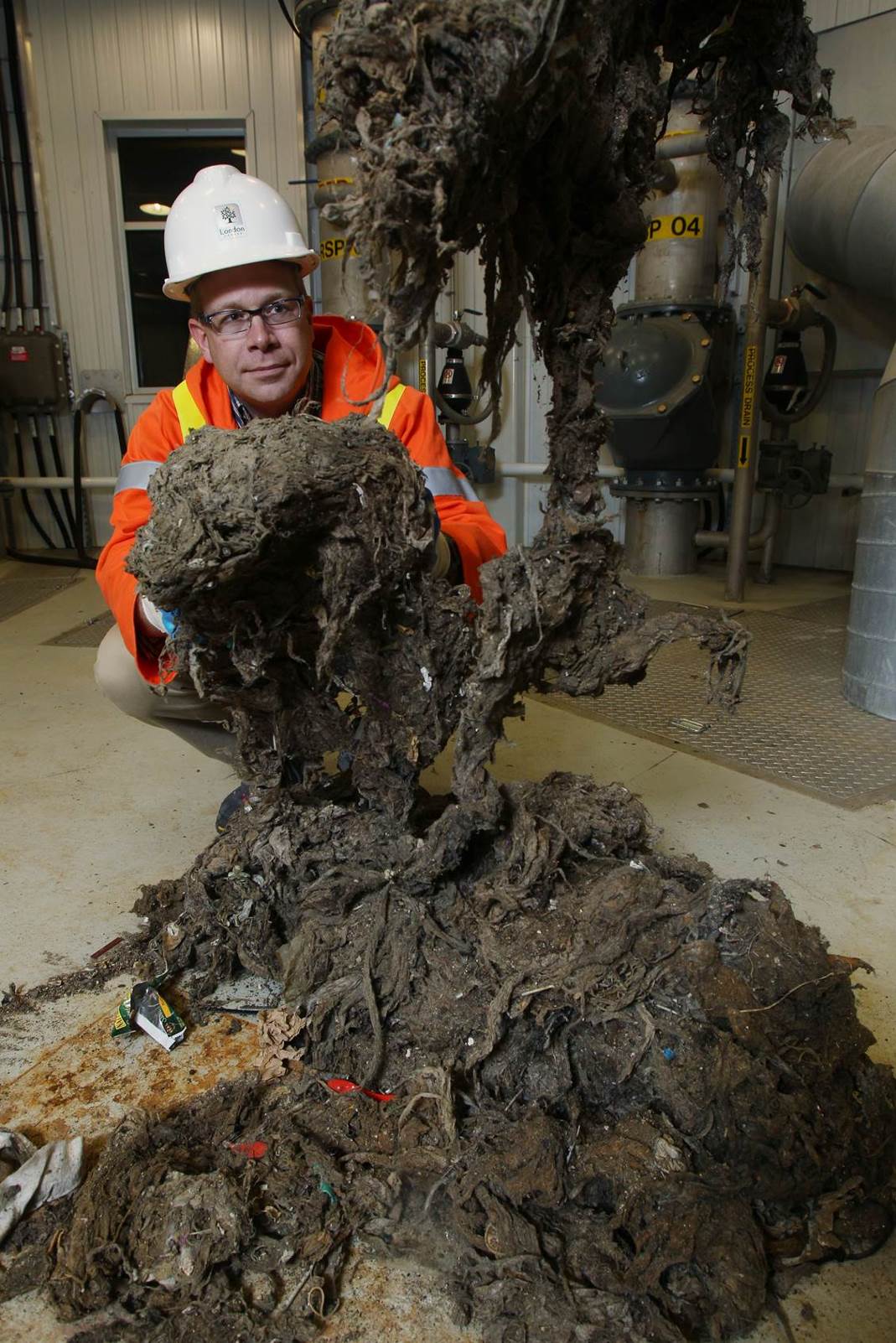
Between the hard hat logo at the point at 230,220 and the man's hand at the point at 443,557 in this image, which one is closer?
the man's hand at the point at 443,557

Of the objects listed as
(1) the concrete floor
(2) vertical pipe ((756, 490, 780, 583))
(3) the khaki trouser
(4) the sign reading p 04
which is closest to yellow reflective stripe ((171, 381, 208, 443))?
(3) the khaki trouser

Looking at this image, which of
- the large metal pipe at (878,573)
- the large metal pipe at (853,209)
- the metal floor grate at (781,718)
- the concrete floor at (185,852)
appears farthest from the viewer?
the large metal pipe at (853,209)

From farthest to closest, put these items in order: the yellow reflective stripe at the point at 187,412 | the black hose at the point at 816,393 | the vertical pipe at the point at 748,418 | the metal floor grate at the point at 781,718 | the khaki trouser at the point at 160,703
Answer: the black hose at the point at 816,393 → the vertical pipe at the point at 748,418 → the metal floor grate at the point at 781,718 → the khaki trouser at the point at 160,703 → the yellow reflective stripe at the point at 187,412

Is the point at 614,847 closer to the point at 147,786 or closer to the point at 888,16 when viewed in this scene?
the point at 147,786

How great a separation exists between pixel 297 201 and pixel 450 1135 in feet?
17.2

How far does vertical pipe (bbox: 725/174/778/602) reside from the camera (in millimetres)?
3578

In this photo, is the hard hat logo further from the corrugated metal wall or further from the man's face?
the corrugated metal wall

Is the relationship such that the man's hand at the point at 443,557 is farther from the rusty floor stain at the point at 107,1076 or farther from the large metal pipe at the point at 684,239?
the large metal pipe at the point at 684,239

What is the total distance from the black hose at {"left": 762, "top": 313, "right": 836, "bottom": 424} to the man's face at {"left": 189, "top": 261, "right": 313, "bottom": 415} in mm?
3130

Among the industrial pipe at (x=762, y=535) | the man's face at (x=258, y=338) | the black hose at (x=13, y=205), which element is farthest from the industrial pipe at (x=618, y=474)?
the black hose at (x=13, y=205)

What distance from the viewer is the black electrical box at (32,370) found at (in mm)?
5086

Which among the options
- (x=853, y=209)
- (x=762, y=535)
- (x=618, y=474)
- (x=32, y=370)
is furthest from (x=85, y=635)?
(x=853, y=209)

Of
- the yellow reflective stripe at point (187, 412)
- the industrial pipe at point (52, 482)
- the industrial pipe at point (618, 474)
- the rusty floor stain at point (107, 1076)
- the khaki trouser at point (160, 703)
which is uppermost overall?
the yellow reflective stripe at point (187, 412)

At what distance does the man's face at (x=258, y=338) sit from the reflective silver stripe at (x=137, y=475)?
21 centimetres
